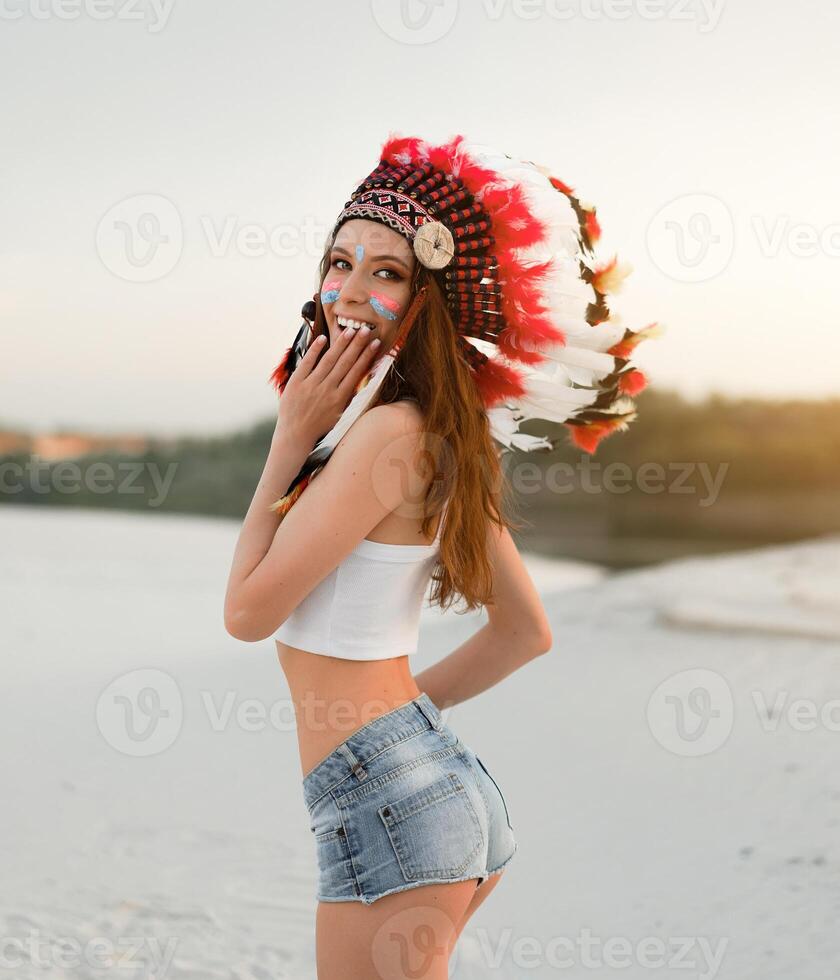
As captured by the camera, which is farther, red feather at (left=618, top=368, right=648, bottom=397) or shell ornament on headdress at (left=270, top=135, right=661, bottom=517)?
red feather at (left=618, top=368, right=648, bottom=397)

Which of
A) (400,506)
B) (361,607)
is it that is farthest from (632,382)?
(361,607)

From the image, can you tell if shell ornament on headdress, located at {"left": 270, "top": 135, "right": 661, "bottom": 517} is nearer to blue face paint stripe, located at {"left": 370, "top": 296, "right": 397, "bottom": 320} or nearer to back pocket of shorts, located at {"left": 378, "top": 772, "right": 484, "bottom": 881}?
blue face paint stripe, located at {"left": 370, "top": 296, "right": 397, "bottom": 320}

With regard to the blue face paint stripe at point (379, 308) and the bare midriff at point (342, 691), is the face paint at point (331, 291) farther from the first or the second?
the bare midriff at point (342, 691)

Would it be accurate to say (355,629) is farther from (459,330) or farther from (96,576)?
(96,576)

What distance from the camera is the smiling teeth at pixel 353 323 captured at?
1.77 m

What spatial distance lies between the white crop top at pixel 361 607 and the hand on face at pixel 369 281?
0.40 m

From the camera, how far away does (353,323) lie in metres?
1.77

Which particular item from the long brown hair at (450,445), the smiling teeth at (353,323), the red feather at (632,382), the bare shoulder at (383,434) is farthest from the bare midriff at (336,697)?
the red feather at (632,382)

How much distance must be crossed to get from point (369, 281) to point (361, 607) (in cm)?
61

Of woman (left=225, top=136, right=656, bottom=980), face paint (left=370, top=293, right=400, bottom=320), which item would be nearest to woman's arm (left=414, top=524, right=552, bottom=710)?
woman (left=225, top=136, right=656, bottom=980)

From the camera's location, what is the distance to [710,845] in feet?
14.6

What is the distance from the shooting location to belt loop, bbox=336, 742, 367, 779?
5.20ft

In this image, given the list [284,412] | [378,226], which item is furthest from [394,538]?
[378,226]

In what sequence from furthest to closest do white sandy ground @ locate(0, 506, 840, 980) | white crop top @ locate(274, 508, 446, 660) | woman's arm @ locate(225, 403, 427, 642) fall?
white sandy ground @ locate(0, 506, 840, 980) → white crop top @ locate(274, 508, 446, 660) → woman's arm @ locate(225, 403, 427, 642)
